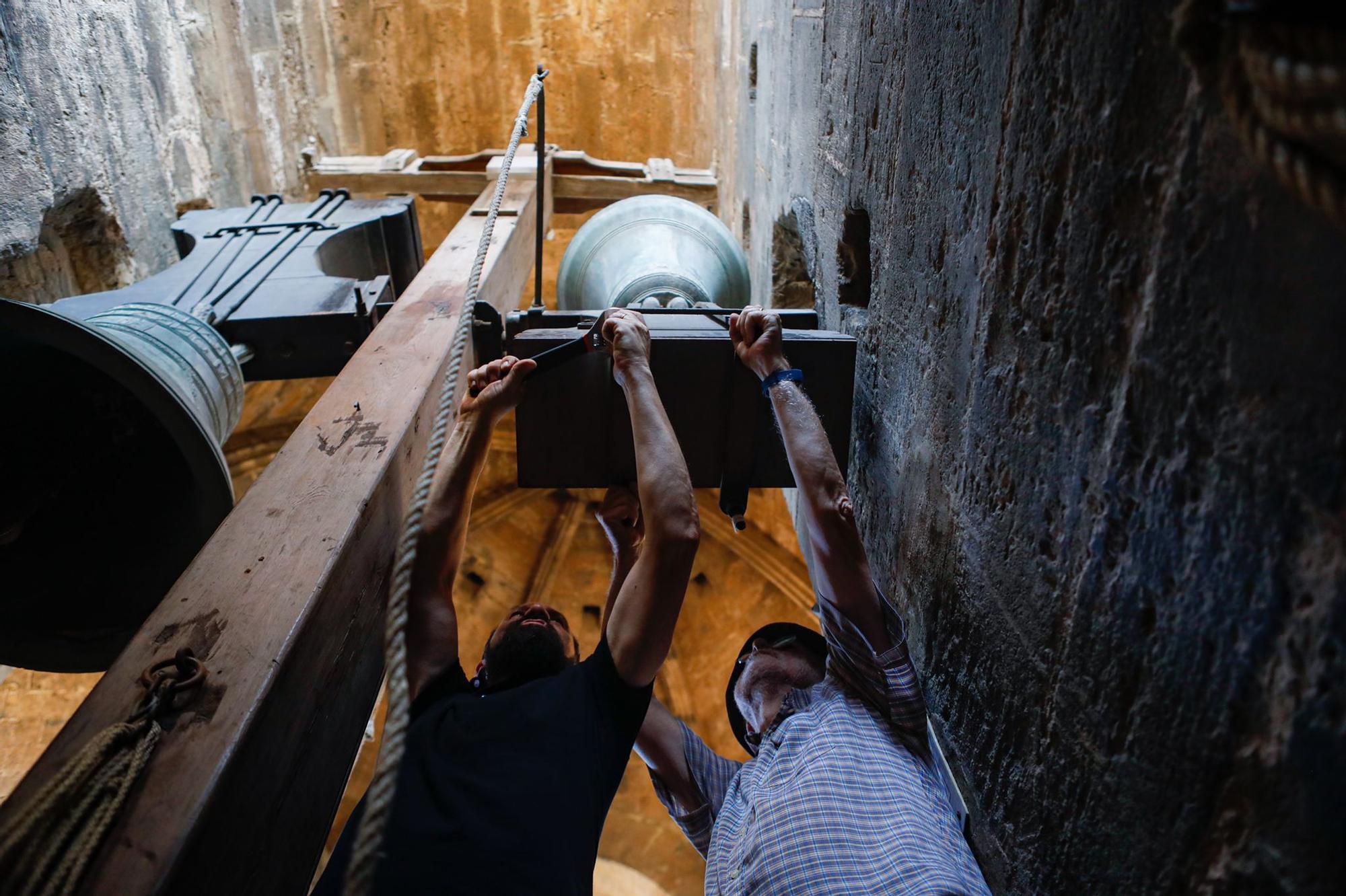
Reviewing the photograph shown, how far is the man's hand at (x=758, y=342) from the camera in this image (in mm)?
2161

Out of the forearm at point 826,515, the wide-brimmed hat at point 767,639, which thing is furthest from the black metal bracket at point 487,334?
the wide-brimmed hat at point 767,639

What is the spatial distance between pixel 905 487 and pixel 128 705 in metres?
1.76

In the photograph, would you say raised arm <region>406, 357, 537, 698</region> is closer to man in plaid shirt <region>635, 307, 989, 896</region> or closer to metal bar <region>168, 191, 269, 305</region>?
man in plaid shirt <region>635, 307, 989, 896</region>

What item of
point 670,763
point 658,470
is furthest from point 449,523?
point 670,763

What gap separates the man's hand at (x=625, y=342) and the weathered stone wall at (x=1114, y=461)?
0.71m

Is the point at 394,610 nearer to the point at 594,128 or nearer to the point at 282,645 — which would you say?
the point at 282,645

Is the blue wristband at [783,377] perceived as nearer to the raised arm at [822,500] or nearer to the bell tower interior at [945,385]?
the raised arm at [822,500]

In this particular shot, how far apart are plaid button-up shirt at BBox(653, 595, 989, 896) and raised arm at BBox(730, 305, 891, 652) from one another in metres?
0.04

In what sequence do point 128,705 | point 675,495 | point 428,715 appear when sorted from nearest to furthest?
point 128,705 → point 428,715 → point 675,495

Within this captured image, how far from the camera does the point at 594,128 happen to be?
835cm

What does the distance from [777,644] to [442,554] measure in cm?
110

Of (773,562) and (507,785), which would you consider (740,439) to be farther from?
(773,562)

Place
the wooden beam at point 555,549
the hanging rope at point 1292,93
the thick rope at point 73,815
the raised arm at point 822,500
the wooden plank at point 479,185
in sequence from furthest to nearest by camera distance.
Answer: the wooden beam at point 555,549
the wooden plank at point 479,185
the raised arm at point 822,500
the thick rope at point 73,815
the hanging rope at point 1292,93

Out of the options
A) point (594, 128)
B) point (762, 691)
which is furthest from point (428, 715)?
point (594, 128)
